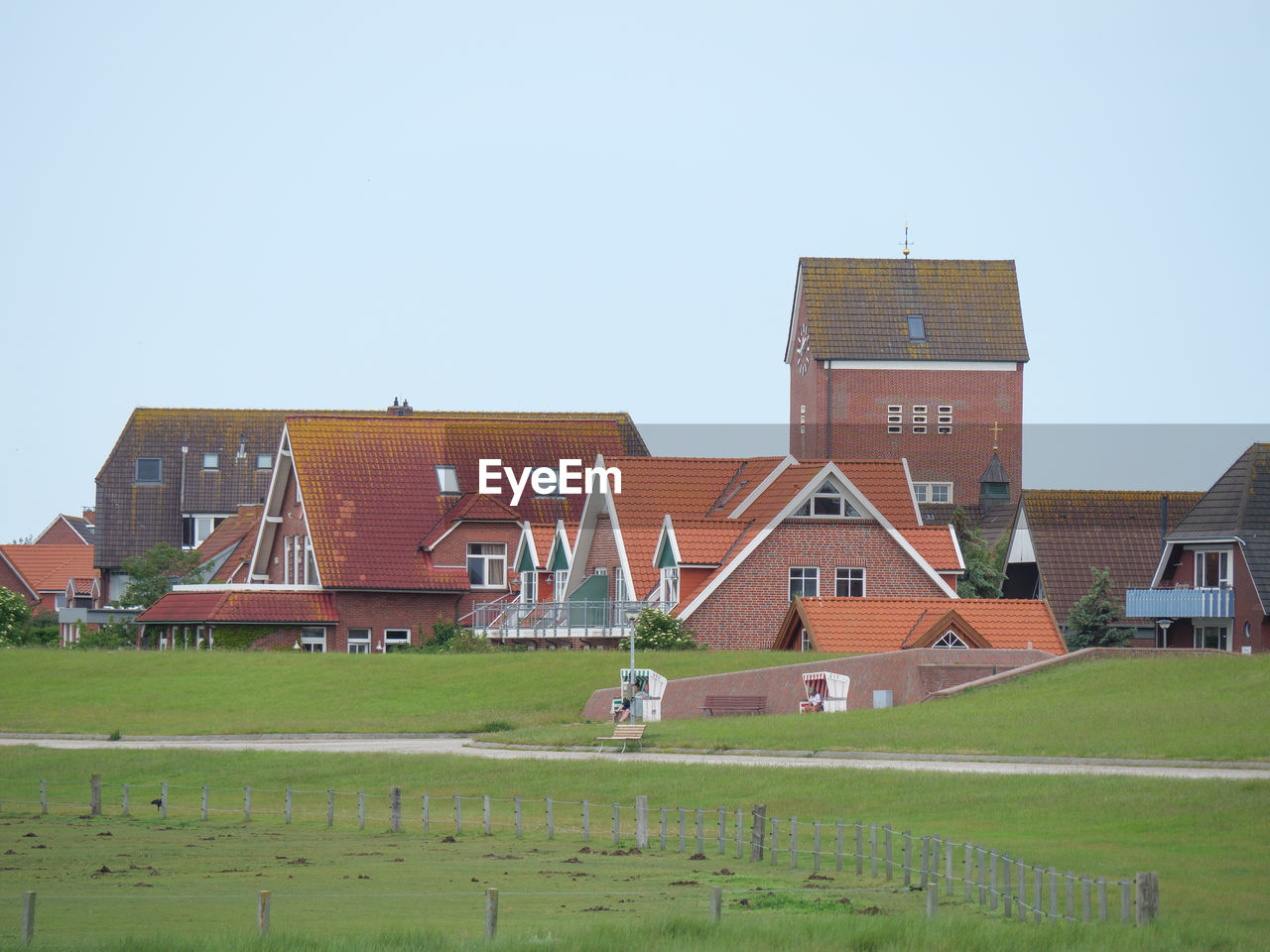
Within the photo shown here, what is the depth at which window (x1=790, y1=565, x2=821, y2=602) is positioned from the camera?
57312mm

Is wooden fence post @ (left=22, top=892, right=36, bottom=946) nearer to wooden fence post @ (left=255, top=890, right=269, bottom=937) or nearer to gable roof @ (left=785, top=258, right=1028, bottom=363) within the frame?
wooden fence post @ (left=255, top=890, right=269, bottom=937)

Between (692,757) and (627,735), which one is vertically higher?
(627,735)

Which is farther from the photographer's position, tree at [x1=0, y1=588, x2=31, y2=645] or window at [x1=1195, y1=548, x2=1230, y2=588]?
tree at [x1=0, y1=588, x2=31, y2=645]

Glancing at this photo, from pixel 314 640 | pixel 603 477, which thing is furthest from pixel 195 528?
pixel 603 477

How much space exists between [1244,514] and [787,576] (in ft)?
52.3

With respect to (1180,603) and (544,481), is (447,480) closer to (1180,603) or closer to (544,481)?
(544,481)

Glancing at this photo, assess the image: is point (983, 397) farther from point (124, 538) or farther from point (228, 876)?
point (228, 876)

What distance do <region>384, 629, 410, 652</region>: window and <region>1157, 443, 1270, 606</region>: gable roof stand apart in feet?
88.6

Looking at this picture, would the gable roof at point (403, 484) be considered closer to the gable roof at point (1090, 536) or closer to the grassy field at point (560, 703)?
the grassy field at point (560, 703)

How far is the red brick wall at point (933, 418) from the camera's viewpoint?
9050 cm

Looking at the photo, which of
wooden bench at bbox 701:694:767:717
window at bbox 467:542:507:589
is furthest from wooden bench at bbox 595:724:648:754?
window at bbox 467:542:507:589

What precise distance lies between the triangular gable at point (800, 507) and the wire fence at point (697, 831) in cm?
2312

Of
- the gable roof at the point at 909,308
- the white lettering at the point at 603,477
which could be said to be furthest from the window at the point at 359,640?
the gable roof at the point at 909,308

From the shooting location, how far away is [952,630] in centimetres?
4906
